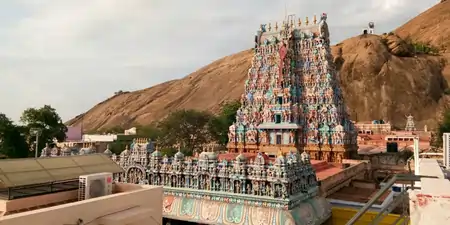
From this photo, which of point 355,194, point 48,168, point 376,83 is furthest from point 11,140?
point 376,83

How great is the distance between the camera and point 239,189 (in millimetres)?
13297

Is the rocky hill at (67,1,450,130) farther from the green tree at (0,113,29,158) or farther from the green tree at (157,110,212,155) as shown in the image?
the green tree at (0,113,29,158)


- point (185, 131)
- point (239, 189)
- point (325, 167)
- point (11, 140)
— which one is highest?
point (185, 131)

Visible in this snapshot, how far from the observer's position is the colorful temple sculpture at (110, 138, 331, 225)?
40.9 ft

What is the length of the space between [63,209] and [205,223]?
8.23 metres

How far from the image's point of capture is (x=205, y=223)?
1357cm

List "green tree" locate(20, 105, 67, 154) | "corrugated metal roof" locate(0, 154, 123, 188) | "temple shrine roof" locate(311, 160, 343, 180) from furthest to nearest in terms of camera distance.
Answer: "green tree" locate(20, 105, 67, 154) → "temple shrine roof" locate(311, 160, 343, 180) → "corrugated metal roof" locate(0, 154, 123, 188)

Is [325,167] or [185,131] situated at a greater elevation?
[185,131]

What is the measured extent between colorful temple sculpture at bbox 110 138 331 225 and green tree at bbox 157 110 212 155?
20448 millimetres

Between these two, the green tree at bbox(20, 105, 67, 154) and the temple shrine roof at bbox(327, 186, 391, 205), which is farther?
the green tree at bbox(20, 105, 67, 154)

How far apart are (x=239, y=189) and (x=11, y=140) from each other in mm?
26895

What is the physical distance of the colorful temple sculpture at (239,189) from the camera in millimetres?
12461

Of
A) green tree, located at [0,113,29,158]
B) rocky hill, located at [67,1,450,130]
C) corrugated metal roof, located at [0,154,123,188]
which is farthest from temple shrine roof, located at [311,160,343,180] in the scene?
rocky hill, located at [67,1,450,130]

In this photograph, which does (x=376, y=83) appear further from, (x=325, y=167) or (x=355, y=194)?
(x=355, y=194)
